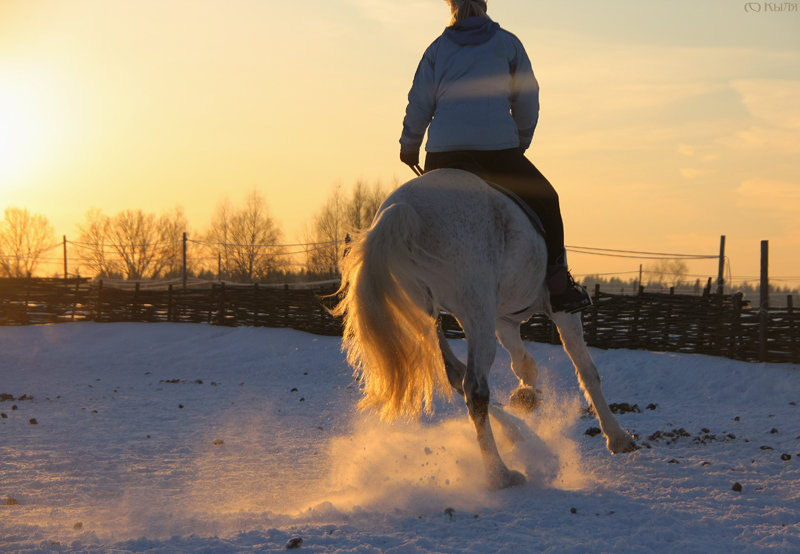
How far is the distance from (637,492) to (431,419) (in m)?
4.45

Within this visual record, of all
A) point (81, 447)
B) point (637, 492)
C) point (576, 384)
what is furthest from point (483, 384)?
point (576, 384)

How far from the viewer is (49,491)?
5.27 m

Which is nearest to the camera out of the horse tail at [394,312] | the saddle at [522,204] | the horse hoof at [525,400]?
the horse tail at [394,312]

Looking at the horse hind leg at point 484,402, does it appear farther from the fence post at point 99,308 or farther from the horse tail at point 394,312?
the fence post at point 99,308

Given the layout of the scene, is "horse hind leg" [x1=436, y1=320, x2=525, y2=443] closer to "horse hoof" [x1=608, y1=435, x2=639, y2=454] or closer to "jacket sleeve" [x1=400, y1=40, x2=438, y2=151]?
"horse hoof" [x1=608, y1=435, x2=639, y2=454]

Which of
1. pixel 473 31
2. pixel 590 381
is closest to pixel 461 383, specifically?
pixel 590 381

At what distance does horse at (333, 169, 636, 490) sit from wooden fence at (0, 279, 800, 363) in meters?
2.84

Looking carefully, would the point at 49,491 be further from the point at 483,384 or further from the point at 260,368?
the point at 260,368

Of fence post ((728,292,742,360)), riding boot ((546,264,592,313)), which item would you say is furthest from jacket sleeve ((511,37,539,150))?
fence post ((728,292,742,360))

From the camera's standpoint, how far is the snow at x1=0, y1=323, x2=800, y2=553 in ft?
12.3

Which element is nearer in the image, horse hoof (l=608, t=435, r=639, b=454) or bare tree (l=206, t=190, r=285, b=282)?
horse hoof (l=608, t=435, r=639, b=454)

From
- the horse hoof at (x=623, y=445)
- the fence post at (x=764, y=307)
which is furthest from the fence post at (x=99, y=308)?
the horse hoof at (x=623, y=445)

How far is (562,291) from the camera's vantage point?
5.27 meters

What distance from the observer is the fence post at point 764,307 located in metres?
14.1
